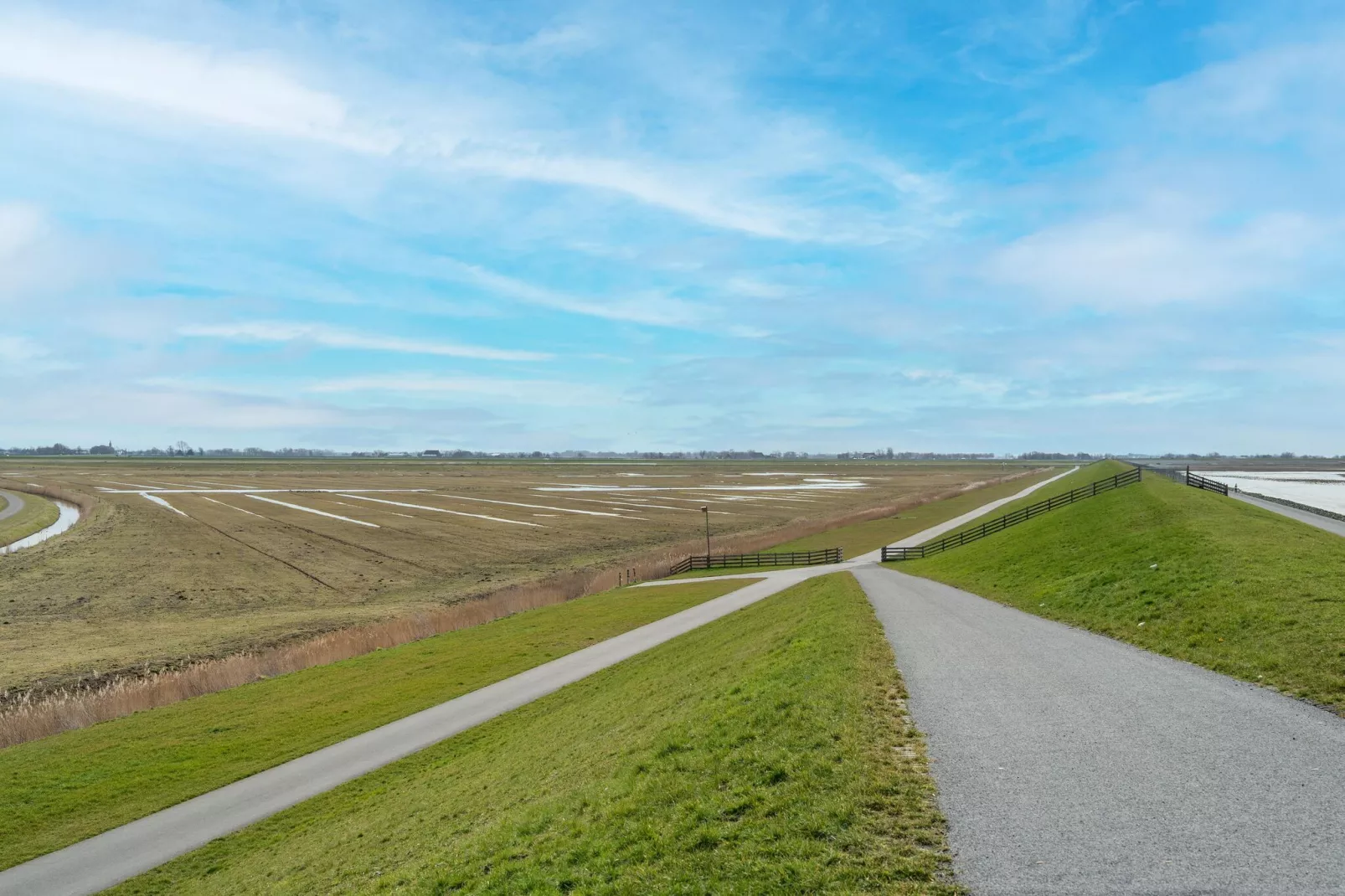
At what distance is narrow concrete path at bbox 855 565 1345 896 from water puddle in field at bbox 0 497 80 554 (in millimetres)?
70461


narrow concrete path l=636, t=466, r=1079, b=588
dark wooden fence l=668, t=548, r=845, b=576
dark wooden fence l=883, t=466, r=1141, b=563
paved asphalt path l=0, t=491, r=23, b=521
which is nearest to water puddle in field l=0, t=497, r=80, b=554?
paved asphalt path l=0, t=491, r=23, b=521

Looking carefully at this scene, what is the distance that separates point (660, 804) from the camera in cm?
982

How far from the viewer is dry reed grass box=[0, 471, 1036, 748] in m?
22.8

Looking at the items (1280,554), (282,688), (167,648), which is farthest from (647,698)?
(167,648)

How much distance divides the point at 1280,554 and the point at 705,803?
2290 centimetres

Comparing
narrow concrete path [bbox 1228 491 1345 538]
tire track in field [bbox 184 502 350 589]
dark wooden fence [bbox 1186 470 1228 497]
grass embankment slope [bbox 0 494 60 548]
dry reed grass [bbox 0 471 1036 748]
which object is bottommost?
dry reed grass [bbox 0 471 1036 748]

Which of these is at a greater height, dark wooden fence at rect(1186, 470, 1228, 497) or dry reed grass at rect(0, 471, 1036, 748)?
dark wooden fence at rect(1186, 470, 1228, 497)

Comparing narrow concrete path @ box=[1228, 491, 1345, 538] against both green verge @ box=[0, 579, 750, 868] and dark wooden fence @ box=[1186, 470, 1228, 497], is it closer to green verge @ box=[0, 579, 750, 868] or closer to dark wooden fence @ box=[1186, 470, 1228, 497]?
dark wooden fence @ box=[1186, 470, 1228, 497]

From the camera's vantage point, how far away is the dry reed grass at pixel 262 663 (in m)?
22.8

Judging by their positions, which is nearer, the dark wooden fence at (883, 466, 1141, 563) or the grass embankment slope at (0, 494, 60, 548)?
the dark wooden fence at (883, 466, 1141, 563)

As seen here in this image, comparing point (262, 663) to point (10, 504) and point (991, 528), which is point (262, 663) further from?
point (10, 504)

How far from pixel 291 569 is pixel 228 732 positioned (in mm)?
33163

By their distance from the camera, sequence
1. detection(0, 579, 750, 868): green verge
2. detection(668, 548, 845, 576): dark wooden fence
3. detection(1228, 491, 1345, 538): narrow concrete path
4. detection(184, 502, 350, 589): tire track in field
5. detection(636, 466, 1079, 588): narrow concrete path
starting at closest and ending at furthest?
detection(0, 579, 750, 868): green verge, detection(1228, 491, 1345, 538): narrow concrete path, detection(636, 466, 1079, 588): narrow concrete path, detection(184, 502, 350, 589): tire track in field, detection(668, 548, 845, 576): dark wooden fence

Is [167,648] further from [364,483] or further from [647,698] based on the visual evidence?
[364,483]
